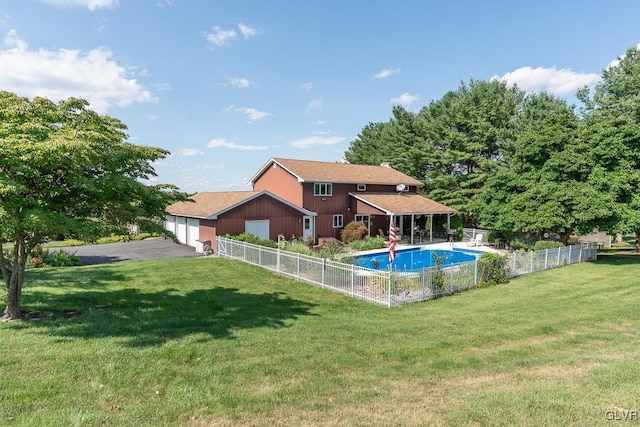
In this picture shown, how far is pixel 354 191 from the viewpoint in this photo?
31.6 metres

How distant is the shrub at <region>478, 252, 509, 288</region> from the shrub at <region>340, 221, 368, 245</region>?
532 inches

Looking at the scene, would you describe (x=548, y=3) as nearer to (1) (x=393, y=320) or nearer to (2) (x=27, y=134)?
(1) (x=393, y=320)

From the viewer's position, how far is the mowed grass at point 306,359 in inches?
185

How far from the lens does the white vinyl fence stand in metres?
12.5

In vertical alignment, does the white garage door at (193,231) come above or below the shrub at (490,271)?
above

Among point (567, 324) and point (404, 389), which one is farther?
point (567, 324)

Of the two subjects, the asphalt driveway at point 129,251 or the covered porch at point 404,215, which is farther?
the covered porch at point 404,215

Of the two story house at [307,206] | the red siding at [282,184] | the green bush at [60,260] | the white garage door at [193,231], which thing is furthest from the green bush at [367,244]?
the green bush at [60,260]

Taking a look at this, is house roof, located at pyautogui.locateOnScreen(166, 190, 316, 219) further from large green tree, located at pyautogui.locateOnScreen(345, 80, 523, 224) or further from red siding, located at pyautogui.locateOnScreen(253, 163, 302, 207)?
large green tree, located at pyautogui.locateOnScreen(345, 80, 523, 224)

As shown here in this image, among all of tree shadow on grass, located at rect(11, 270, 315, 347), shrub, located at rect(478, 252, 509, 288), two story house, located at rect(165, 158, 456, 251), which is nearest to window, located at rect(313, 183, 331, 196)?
two story house, located at rect(165, 158, 456, 251)

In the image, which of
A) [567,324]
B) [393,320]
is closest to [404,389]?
[393,320]

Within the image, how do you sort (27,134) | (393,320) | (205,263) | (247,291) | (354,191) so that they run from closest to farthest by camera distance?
(27,134) < (393,320) < (247,291) < (205,263) < (354,191)

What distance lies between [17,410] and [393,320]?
27.4 feet

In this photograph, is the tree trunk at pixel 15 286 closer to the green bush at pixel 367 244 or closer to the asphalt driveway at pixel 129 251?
the asphalt driveway at pixel 129 251
